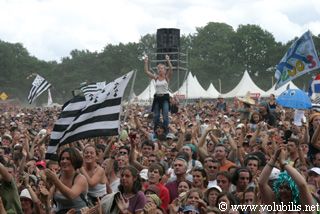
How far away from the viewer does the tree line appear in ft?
326

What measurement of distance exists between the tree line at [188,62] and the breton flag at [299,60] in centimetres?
7564

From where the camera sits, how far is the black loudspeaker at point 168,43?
102ft

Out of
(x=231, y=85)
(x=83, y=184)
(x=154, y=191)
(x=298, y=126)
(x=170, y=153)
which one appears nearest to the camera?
(x=83, y=184)

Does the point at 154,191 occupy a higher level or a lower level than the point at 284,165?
lower

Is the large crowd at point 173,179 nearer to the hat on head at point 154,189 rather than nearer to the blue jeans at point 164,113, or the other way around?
the hat on head at point 154,189

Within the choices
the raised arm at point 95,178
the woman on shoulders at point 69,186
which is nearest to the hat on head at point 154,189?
the raised arm at point 95,178

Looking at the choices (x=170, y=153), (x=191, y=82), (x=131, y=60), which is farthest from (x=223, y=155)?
(x=131, y=60)

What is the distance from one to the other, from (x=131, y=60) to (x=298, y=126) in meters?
101

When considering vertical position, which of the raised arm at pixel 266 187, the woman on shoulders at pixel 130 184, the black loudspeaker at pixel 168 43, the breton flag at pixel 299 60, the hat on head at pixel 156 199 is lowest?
the hat on head at pixel 156 199

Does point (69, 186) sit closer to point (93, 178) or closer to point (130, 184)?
point (130, 184)

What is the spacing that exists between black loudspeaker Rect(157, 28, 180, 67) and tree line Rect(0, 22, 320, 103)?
59165 mm

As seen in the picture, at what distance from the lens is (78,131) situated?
8.50 metres

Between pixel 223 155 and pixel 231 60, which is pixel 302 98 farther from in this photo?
pixel 231 60

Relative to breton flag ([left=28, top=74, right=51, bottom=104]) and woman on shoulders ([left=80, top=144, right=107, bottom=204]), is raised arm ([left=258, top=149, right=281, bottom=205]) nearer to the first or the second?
woman on shoulders ([left=80, top=144, right=107, bottom=204])
